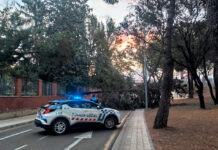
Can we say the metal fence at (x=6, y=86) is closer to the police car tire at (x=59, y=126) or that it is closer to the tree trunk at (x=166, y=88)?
the police car tire at (x=59, y=126)

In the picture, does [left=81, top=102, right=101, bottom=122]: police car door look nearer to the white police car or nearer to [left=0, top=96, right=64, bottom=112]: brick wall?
the white police car

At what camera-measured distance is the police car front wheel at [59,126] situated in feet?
31.4

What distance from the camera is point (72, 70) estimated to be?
85.6 feet

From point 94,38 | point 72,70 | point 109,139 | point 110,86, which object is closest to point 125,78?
point 110,86

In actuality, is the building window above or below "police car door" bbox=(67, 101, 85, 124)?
above

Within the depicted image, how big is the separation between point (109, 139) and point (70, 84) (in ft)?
59.3

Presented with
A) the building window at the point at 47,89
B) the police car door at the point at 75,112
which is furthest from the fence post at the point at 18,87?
the police car door at the point at 75,112

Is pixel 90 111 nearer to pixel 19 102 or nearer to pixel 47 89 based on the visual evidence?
pixel 19 102

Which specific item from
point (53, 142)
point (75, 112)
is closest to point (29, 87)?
point (75, 112)

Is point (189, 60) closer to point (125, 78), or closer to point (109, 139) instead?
point (109, 139)

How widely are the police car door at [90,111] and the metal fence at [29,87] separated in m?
9.70

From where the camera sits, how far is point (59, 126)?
380 inches

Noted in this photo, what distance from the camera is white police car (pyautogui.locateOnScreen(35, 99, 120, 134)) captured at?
9.54m

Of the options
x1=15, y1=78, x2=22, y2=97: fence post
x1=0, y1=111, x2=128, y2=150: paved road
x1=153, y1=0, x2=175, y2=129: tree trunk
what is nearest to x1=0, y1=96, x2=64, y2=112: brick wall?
x1=15, y1=78, x2=22, y2=97: fence post
